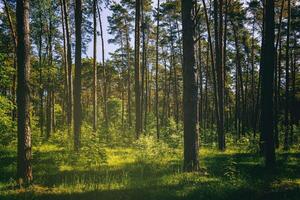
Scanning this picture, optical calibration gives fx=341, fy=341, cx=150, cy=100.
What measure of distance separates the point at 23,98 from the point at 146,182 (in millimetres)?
4266

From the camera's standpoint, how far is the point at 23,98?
977 centimetres

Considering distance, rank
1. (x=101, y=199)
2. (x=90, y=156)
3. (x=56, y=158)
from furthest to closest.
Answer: (x=56, y=158) < (x=90, y=156) < (x=101, y=199)

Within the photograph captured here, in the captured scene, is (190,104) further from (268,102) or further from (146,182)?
(268,102)

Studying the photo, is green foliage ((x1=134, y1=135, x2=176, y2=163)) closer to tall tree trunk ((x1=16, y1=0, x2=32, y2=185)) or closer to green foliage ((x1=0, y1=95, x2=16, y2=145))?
tall tree trunk ((x1=16, y1=0, x2=32, y2=185))

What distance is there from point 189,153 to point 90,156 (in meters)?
3.71

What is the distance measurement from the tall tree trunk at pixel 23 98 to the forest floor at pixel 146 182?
500 mm

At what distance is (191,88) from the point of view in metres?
10.7

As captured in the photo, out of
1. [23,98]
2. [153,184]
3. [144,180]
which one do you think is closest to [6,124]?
[23,98]

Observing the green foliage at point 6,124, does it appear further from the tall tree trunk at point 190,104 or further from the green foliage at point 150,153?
the tall tree trunk at point 190,104

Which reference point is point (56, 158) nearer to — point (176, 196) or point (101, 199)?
point (101, 199)

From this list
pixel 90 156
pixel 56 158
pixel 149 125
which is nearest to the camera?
pixel 90 156

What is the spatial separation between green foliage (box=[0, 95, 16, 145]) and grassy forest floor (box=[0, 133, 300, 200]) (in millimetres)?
1483

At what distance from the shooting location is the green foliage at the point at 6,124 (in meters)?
14.7

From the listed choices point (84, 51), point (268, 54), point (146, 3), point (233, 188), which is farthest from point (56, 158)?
point (146, 3)
